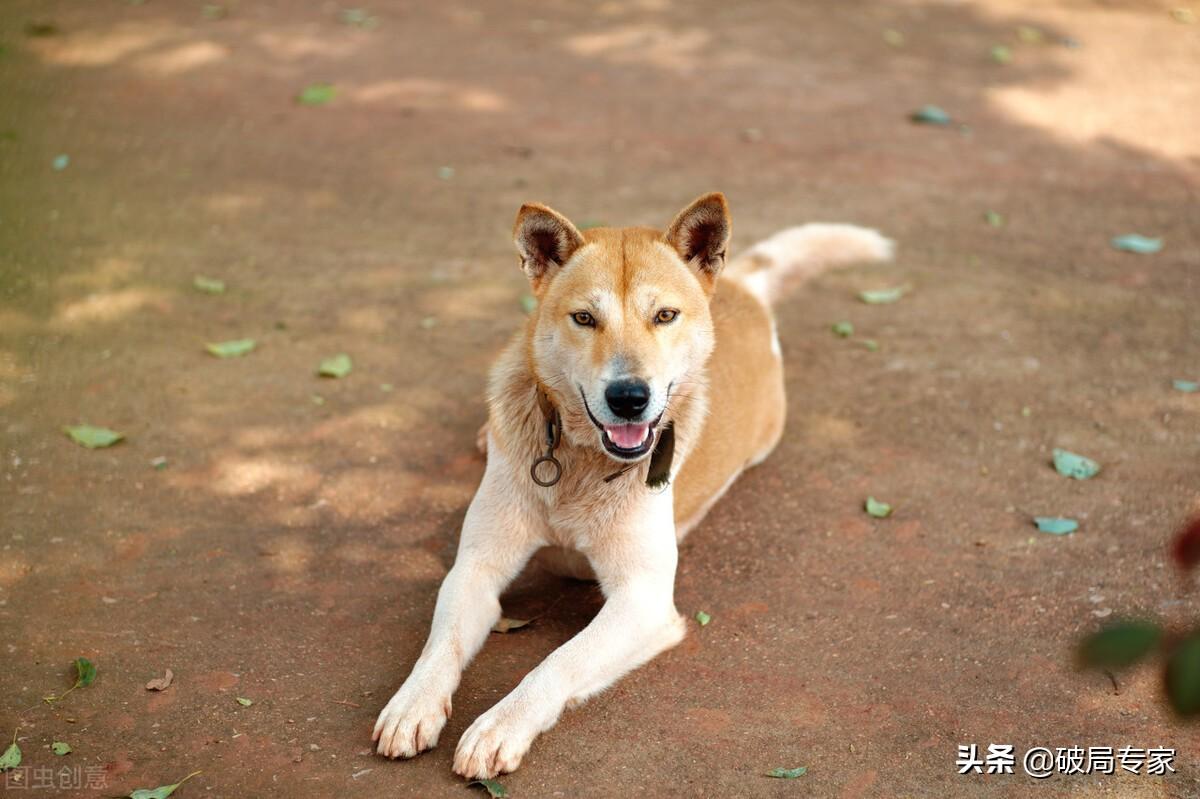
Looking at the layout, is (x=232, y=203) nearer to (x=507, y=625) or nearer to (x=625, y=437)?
(x=507, y=625)

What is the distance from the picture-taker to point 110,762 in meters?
3.50

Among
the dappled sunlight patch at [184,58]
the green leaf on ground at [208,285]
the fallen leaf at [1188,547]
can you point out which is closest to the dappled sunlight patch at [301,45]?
the dappled sunlight patch at [184,58]

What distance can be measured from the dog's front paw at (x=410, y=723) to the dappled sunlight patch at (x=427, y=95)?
22.6 ft

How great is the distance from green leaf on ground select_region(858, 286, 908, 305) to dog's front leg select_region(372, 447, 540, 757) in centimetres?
350

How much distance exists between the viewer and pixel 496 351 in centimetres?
639

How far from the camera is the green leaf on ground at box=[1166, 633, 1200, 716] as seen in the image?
122cm

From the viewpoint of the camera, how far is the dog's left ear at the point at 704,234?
424 centimetres

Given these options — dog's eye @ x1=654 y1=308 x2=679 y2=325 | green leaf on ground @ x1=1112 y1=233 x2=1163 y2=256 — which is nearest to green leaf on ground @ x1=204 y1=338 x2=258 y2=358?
dog's eye @ x1=654 y1=308 x2=679 y2=325

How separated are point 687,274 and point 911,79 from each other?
7.27 meters

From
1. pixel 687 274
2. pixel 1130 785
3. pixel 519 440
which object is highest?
pixel 687 274

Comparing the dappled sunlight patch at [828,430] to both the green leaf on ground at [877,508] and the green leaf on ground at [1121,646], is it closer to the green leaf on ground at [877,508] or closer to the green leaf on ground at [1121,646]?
the green leaf on ground at [877,508]

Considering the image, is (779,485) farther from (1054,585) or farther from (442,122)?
(442,122)

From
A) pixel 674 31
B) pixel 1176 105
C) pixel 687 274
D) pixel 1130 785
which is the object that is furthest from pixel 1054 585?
pixel 674 31

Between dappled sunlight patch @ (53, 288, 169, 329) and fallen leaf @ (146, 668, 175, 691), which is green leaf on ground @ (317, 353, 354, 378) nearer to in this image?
dappled sunlight patch @ (53, 288, 169, 329)
